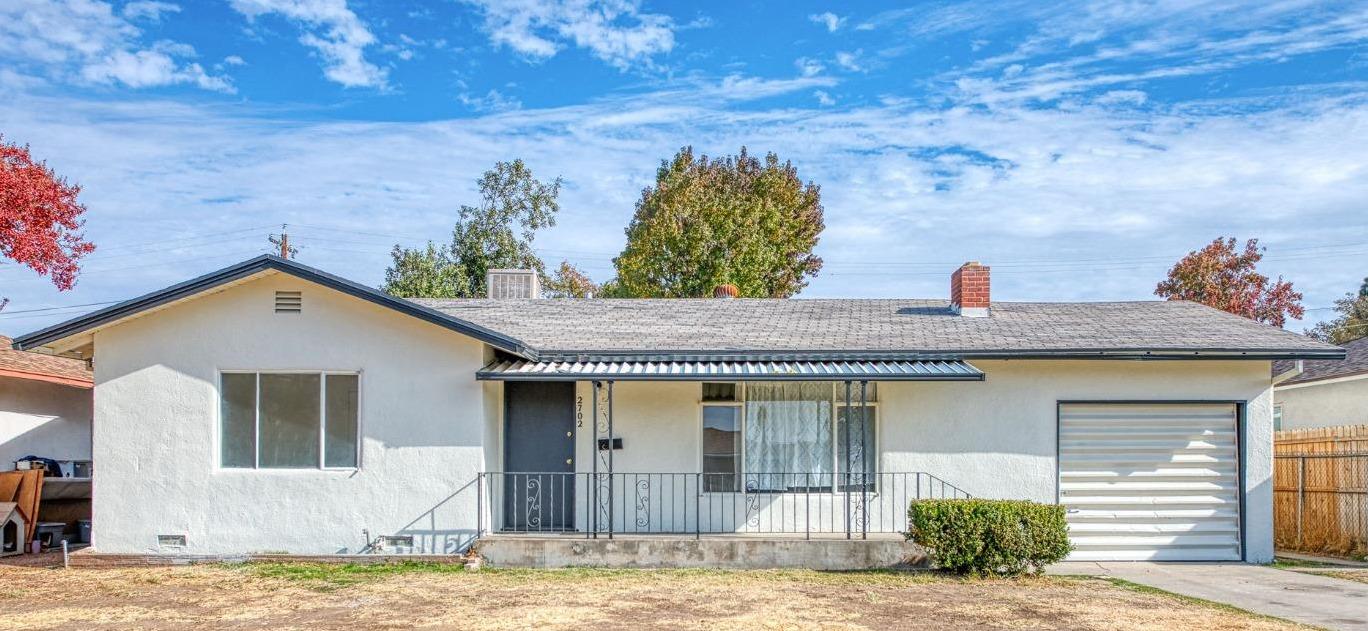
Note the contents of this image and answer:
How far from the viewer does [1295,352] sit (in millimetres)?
12445

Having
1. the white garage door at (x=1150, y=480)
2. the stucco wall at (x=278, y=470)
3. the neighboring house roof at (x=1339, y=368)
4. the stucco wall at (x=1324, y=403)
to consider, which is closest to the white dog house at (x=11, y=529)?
the stucco wall at (x=278, y=470)

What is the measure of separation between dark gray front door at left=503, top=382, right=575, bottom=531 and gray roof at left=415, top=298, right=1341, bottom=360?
0.80 meters

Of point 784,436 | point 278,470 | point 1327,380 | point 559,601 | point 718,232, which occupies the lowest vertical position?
point 559,601

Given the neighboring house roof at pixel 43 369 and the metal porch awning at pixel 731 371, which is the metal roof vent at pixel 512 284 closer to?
the metal porch awning at pixel 731 371

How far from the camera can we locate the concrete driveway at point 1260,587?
30.8 ft

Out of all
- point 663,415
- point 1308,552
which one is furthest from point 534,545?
point 1308,552

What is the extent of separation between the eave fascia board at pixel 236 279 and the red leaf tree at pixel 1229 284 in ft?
106

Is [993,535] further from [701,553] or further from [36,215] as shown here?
[36,215]

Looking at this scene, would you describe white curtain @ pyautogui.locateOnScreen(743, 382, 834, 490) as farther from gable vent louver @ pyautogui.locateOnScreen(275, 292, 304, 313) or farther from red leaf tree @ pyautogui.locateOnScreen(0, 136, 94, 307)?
red leaf tree @ pyautogui.locateOnScreen(0, 136, 94, 307)

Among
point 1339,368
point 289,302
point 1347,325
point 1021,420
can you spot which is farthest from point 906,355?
point 1347,325

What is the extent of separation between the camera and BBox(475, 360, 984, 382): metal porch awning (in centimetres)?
1208

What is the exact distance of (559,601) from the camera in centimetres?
978

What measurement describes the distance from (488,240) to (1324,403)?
23.8 metres

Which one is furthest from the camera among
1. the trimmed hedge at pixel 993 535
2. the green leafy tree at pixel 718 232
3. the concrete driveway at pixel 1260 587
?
the green leafy tree at pixel 718 232
